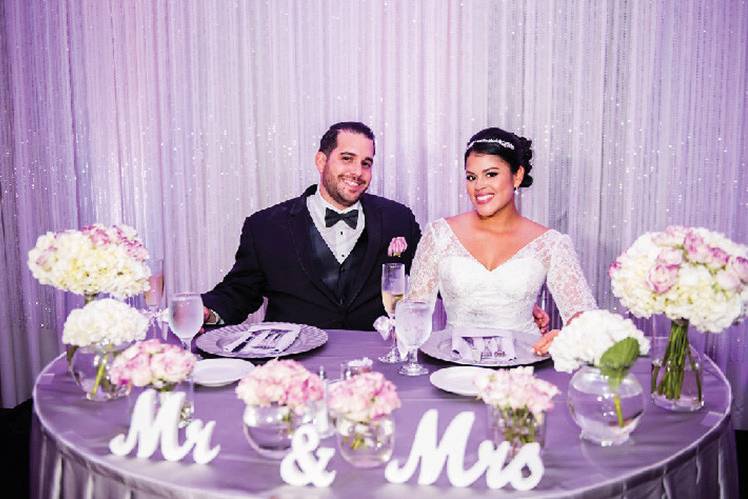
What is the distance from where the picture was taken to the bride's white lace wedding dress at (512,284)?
264 centimetres

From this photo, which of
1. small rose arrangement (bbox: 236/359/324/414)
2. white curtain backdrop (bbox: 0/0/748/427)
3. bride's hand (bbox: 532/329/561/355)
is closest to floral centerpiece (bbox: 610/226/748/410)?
bride's hand (bbox: 532/329/561/355)

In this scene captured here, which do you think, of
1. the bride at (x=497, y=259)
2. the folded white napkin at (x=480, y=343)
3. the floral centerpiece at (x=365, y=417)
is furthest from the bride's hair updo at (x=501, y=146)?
the floral centerpiece at (x=365, y=417)

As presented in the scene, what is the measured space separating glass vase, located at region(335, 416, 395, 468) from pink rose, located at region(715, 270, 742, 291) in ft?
2.35

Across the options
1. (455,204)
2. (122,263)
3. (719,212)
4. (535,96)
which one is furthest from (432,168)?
(122,263)

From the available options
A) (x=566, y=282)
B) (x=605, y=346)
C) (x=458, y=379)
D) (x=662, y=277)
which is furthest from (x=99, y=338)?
(x=566, y=282)

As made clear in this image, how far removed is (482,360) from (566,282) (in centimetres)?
103

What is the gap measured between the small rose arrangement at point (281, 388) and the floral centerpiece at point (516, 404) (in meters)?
0.31

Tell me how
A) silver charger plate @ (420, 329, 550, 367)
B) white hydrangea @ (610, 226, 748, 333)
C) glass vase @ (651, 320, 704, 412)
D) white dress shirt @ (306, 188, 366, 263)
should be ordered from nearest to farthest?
white hydrangea @ (610, 226, 748, 333), glass vase @ (651, 320, 704, 412), silver charger plate @ (420, 329, 550, 367), white dress shirt @ (306, 188, 366, 263)

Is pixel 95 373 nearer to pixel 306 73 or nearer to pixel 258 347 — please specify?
pixel 258 347

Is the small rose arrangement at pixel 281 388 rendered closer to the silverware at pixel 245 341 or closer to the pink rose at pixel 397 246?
the silverware at pixel 245 341

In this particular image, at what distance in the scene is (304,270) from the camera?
2998 mm

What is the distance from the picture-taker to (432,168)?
3.75 m

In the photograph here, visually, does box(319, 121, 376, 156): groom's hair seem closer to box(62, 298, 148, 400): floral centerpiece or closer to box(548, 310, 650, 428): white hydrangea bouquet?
box(62, 298, 148, 400): floral centerpiece

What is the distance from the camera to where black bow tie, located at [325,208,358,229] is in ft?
10.1
